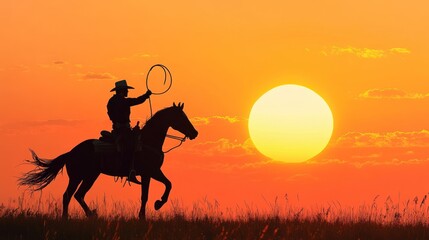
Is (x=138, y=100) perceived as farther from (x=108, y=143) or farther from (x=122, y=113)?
(x=108, y=143)

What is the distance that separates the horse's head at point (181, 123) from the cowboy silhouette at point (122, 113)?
3.95ft

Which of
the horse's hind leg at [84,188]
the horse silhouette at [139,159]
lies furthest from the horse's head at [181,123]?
the horse's hind leg at [84,188]

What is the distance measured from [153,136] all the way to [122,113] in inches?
52.6

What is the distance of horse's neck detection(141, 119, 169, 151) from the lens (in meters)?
19.1

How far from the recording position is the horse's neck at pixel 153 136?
1908cm

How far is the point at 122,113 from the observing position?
18.1 metres

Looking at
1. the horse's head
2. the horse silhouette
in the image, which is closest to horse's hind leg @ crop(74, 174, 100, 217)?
the horse silhouette

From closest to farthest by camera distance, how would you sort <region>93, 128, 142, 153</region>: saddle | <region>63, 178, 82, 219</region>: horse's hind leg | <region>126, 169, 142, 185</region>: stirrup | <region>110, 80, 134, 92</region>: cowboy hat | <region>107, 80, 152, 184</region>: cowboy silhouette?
<region>107, 80, 152, 184</region>: cowboy silhouette, <region>110, 80, 134, 92</region>: cowboy hat, <region>93, 128, 142, 153</region>: saddle, <region>63, 178, 82, 219</region>: horse's hind leg, <region>126, 169, 142, 185</region>: stirrup

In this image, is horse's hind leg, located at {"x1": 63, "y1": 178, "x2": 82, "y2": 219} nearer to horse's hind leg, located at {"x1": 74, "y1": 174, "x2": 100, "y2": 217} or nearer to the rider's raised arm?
horse's hind leg, located at {"x1": 74, "y1": 174, "x2": 100, "y2": 217}

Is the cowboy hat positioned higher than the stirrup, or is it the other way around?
the cowboy hat

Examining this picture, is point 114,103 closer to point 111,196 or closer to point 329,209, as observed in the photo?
point 111,196

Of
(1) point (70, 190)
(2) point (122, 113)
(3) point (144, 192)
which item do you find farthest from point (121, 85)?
(1) point (70, 190)

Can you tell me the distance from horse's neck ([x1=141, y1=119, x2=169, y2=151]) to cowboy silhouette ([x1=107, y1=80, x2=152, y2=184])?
1.54 ft

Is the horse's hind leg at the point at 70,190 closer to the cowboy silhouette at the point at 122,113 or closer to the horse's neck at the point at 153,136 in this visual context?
the cowboy silhouette at the point at 122,113
